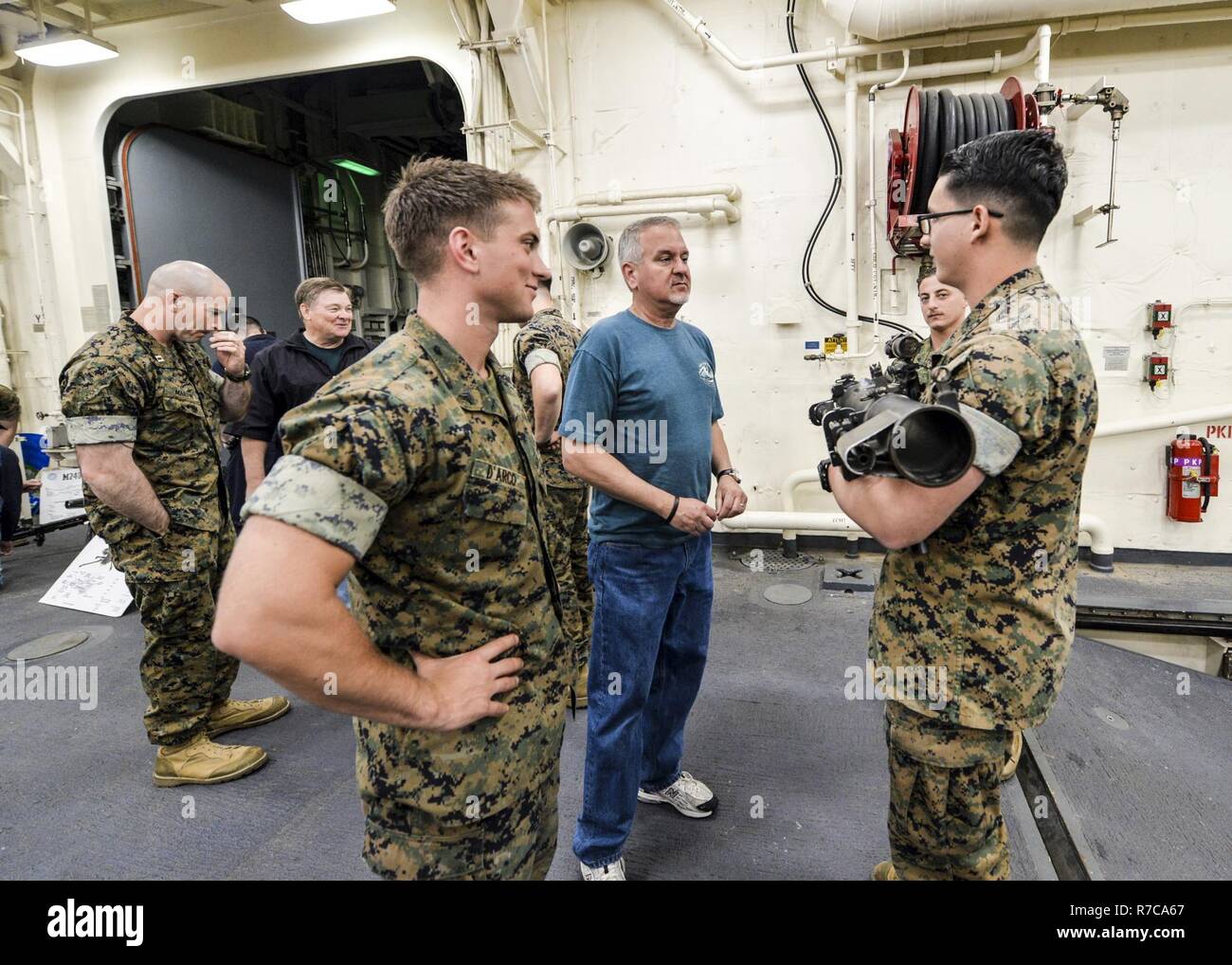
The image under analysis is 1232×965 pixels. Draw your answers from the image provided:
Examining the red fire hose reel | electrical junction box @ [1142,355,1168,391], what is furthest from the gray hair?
electrical junction box @ [1142,355,1168,391]

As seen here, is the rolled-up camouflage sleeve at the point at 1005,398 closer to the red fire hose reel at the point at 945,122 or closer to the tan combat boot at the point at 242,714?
the red fire hose reel at the point at 945,122

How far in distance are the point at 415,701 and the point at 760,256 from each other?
14.2 feet

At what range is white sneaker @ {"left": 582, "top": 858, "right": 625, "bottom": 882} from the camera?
5.96 ft

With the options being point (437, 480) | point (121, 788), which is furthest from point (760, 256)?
point (121, 788)

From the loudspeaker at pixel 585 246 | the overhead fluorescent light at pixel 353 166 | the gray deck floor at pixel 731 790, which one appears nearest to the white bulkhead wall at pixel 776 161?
the loudspeaker at pixel 585 246

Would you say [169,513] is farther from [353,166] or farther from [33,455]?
[353,166]

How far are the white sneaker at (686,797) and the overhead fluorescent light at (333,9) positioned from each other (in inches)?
185

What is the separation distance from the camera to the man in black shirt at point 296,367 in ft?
10.1

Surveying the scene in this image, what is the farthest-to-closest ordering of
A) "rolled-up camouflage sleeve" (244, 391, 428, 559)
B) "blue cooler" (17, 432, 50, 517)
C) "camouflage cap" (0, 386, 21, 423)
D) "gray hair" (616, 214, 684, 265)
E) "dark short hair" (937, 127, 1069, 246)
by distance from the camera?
"blue cooler" (17, 432, 50, 517)
"camouflage cap" (0, 386, 21, 423)
"gray hair" (616, 214, 684, 265)
"dark short hair" (937, 127, 1069, 246)
"rolled-up camouflage sleeve" (244, 391, 428, 559)

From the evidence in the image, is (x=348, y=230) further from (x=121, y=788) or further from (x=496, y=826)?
(x=496, y=826)

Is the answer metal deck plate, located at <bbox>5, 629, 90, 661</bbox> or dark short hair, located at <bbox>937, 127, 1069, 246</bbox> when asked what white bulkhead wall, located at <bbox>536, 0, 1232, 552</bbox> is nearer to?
dark short hair, located at <bbox>937, 127, 1069, 246</bbox>

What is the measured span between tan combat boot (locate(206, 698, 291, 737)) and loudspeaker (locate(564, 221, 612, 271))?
3279 millimetres

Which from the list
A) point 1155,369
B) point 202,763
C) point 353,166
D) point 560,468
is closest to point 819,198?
point 1155,369

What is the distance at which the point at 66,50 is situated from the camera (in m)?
4.68
